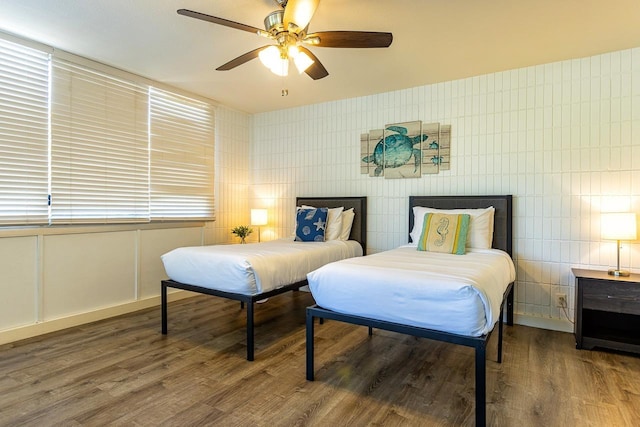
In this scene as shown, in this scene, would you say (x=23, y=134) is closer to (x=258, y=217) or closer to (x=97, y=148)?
(x=97, y=148)

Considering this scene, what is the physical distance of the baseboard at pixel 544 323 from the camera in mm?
3296

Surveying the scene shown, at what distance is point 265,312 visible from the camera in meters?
3.85

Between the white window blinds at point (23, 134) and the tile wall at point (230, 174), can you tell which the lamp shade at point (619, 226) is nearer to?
the tile wall at point (230, 174)

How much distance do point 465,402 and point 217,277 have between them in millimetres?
1957

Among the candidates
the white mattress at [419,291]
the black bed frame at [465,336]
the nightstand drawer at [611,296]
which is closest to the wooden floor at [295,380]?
the black bed frame at [465,336]

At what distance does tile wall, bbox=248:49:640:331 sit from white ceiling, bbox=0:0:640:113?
0.81 ft

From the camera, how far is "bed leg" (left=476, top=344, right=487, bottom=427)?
1726 millimetres

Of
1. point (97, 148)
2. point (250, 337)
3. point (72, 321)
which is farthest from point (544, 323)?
point (97, 148)

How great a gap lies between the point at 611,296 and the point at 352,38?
9.17 ft

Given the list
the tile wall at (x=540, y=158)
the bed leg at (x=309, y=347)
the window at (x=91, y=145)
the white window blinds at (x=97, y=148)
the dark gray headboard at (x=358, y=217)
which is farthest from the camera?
the dark gray headboard at (x=358, y=217)

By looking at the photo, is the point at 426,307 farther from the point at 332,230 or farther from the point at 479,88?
the point at 479,88

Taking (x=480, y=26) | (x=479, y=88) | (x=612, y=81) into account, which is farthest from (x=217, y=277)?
(x=612, y=81)

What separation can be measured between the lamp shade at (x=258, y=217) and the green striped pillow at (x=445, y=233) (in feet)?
7.60

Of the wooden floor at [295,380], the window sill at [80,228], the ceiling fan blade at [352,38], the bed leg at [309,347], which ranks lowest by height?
the wooden floor at [295,380]
